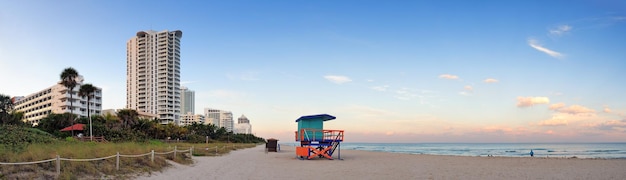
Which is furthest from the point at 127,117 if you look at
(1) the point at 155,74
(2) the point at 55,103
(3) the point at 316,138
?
(1) the point at 155,74

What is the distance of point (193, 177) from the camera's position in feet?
48.1

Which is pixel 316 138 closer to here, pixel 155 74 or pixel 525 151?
pixel 525 151

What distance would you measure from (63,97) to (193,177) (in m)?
93.8

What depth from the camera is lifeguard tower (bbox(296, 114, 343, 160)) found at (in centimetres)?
2648

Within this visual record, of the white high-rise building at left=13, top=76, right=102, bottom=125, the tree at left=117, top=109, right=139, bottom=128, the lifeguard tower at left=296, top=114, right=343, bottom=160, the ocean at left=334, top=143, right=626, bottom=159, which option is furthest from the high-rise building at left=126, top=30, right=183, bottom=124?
the lifeguard tower at left=296, top=114, right=343, bottom=160

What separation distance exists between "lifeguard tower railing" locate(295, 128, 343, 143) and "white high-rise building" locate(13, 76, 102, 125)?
252 feet

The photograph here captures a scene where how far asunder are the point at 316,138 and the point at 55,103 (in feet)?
291

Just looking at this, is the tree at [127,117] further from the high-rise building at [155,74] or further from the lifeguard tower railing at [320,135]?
the high-rise building at [155,74]

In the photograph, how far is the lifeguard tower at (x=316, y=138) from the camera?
26484 millimetres

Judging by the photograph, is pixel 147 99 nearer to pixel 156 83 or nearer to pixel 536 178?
pixel 156 83

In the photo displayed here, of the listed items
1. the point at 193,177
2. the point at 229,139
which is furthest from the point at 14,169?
the point at 229,139

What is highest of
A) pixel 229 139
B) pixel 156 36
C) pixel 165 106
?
pixel 156 36

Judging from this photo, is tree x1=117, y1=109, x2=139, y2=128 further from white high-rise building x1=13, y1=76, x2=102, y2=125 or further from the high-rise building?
the high-rise building

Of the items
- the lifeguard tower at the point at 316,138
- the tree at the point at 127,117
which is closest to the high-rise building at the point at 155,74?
the tree at the point at 127,117
